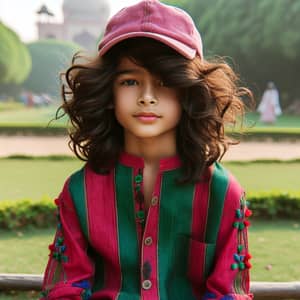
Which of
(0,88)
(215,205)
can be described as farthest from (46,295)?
(0,88)

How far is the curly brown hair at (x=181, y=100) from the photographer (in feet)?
4.49

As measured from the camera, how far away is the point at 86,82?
1419 mm

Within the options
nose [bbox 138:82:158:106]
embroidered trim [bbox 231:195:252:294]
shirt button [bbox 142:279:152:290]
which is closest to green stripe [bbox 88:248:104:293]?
shirt button [bbox 142:279:152:290]

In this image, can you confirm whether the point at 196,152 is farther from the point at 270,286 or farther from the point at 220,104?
the point at 270,286

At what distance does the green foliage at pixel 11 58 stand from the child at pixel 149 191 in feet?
68.8

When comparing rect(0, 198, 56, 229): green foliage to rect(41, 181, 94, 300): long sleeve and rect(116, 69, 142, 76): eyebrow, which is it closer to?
rect(41, 181, 94, 300): long sleeve

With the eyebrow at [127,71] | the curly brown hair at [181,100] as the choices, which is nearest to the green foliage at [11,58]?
the curly brown hair at [181,100]

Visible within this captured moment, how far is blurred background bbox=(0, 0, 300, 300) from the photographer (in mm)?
3303

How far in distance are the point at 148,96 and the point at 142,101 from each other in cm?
2

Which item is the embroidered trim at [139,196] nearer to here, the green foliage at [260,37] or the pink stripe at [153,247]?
the pink stripe at [153,247]

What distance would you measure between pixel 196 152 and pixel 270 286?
0.91m

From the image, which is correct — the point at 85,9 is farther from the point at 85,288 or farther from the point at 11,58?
the point at 85,288

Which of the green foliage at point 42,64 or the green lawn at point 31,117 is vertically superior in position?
the green foliage at point 42,64

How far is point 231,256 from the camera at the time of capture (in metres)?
1.47
